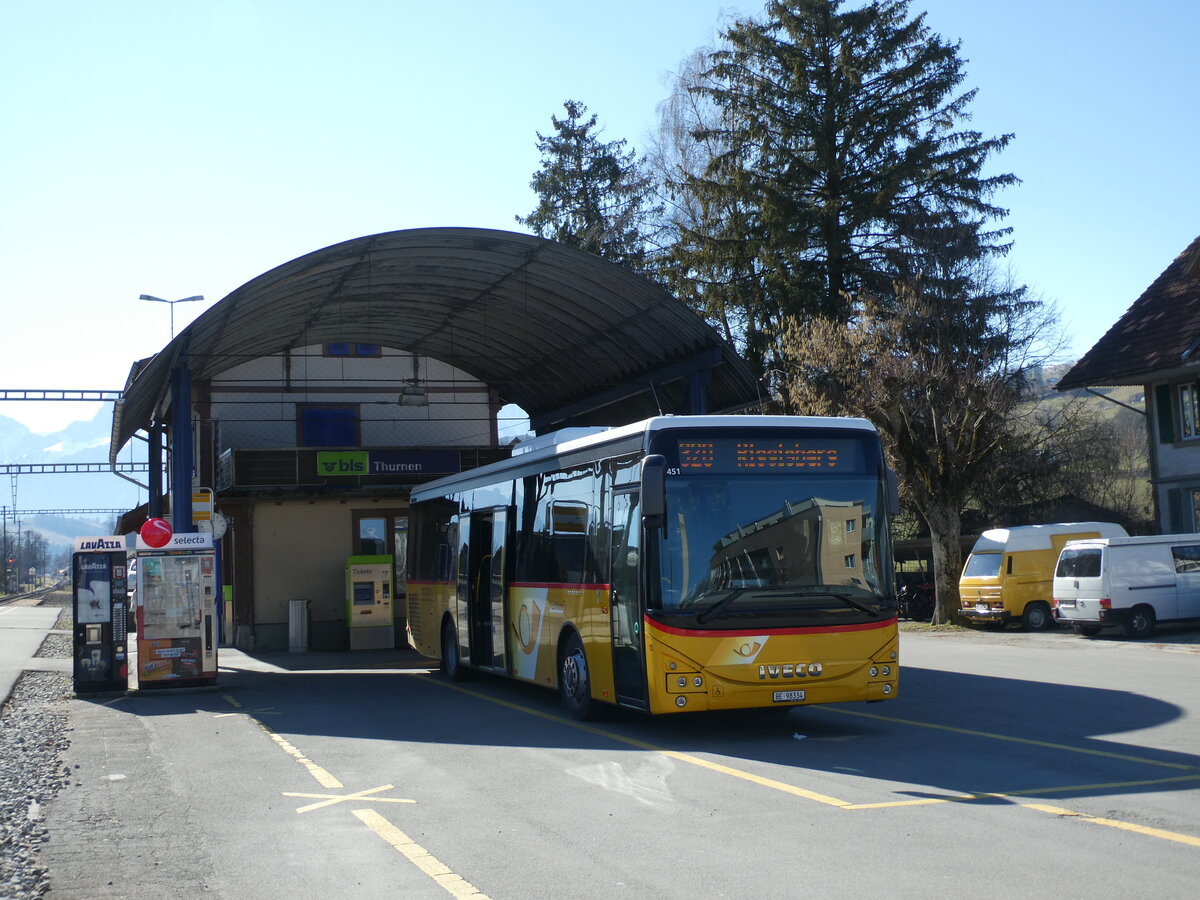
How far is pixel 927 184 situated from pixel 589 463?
2895 cm

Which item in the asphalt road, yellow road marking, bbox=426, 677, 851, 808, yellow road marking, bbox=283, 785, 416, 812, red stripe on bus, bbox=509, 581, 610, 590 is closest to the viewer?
the asphalt road

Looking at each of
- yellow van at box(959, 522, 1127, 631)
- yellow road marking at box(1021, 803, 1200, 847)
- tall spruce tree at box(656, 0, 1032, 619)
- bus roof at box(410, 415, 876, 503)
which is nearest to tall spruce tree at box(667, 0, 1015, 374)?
tall spruce tree at box(656, 0, 1032, 619)

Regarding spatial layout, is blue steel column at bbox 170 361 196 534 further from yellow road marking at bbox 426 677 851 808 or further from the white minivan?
the white minivan

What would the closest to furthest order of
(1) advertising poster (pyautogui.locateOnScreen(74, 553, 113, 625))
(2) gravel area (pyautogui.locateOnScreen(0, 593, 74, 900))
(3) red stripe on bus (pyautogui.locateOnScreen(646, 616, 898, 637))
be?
(2) gravel area (pyautogui.locateOnScreen(0, 593, 74, 900)), (3) red stripe on bus (pyautogui.locateOnScreen(646, 616, 898, 637)), (1) advertising poster (pyautogui.locateOnScreen(74, 553, 113, 625))

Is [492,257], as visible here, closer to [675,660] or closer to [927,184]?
[675,660]

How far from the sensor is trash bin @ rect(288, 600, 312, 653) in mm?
28281

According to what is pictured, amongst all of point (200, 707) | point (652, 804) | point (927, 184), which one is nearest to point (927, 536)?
point (927, 184)

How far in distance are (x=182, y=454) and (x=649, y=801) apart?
16396 mm

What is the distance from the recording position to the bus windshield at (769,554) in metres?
11.3

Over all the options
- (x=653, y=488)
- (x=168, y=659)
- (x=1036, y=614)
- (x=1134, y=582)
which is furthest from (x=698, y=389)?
(x=653, y=488)

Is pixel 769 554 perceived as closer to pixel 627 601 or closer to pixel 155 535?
pixel 627 601

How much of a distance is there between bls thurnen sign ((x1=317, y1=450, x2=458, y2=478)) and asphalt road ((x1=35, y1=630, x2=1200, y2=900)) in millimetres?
11618

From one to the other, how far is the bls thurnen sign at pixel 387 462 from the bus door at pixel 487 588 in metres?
10.0

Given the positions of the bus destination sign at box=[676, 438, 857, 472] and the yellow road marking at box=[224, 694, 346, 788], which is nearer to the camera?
the yellow road marking at box=[224, 694, 346, 788]
